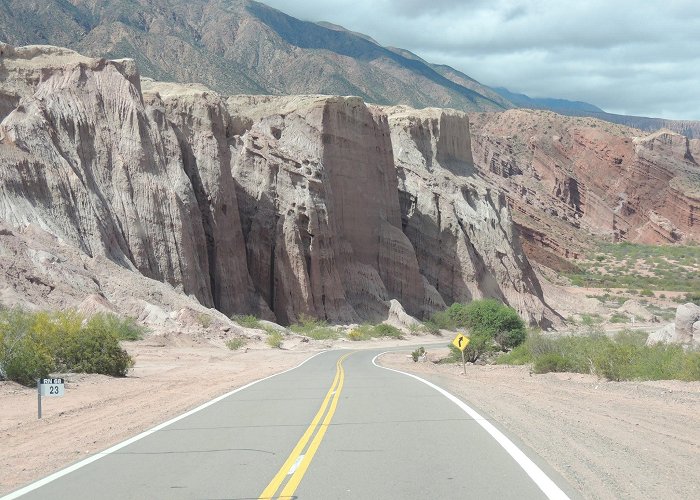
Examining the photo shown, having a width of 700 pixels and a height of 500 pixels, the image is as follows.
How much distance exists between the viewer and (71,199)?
4231cm

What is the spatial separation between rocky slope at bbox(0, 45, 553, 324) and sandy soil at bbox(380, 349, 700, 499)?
24.9 meters

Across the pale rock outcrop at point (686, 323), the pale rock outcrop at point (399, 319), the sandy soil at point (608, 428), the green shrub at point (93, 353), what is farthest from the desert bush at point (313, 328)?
the sandy soil at point (608, 428)

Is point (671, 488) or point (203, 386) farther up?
point (671, 488)

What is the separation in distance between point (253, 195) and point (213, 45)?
341ft

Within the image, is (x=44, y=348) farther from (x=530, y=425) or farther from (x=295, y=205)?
(x=295, y=205)

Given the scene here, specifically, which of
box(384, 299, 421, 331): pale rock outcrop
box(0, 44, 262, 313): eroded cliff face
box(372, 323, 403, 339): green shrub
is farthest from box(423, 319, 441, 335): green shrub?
box(0, 44, 262, 313): eroded cliff face

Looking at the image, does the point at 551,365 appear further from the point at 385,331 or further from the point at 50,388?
the point at 385,331

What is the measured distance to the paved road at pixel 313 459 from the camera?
777 cm

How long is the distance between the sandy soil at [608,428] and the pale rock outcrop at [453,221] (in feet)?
172

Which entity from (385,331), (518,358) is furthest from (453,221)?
(518,358)

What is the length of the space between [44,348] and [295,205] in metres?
39.8

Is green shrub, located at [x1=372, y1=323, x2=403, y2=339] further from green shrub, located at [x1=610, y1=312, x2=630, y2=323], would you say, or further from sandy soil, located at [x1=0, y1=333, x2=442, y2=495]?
green shrub, located at [x1=610, y1=312, x2=630, y2=323]

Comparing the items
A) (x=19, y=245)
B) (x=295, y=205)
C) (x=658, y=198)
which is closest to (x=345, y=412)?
(x=19, y=245)

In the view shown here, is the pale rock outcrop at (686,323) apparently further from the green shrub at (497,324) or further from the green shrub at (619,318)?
the green shrub at (619,318)
